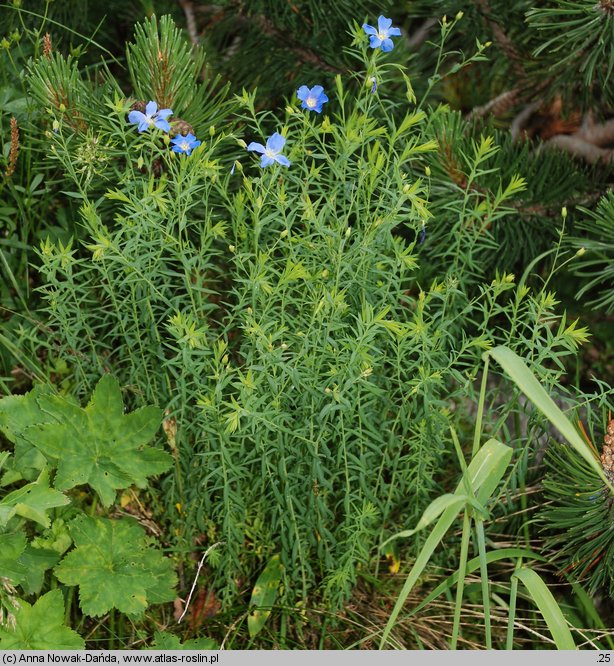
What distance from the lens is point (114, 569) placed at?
196 cm

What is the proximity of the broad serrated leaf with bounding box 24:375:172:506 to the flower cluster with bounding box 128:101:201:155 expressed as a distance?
551 millimetres

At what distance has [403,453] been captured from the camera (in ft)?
7.54

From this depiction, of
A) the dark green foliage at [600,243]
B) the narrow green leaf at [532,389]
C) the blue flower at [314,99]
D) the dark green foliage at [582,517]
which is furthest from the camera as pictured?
the dark green foliage at [600,243]

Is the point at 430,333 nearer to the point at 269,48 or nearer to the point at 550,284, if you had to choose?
the point at 550,284

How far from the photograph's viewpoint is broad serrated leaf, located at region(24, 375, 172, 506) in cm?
197

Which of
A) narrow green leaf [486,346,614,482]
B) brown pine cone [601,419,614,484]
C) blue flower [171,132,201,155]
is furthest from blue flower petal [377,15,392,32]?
brown pine cone [601,419,614,484]

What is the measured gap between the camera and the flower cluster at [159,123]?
1751 mm

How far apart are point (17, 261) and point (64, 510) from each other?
2.75 ft

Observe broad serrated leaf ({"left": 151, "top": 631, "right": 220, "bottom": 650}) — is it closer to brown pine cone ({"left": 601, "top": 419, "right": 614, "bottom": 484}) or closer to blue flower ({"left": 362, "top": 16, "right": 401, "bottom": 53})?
brown pine cone ({"left": 601, "top": 419, "right": 614, "bottom": 484})

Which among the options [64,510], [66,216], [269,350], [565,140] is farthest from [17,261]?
[565,140]

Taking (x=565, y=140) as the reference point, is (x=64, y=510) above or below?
below

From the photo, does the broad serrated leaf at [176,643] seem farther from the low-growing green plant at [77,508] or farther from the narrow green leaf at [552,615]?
the narrow green leaf at [552,615]

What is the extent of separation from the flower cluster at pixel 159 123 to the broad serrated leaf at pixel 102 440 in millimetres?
551

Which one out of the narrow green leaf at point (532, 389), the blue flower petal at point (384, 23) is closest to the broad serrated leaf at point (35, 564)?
the narrow green leaf at point (532, 389)
